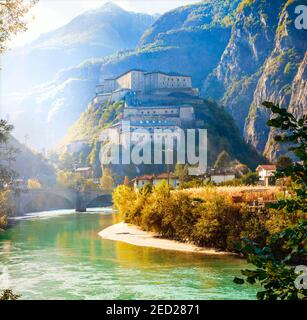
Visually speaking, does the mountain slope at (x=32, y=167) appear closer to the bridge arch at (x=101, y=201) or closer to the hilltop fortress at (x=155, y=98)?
the bridge arch at (x=101, y=201)

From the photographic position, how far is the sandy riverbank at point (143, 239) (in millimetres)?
30587

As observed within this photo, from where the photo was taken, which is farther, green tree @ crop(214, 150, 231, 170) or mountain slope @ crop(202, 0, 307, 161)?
mountain slope @ crop(202, 0, 307, 161)

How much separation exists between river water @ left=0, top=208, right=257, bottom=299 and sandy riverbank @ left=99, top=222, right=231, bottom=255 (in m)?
1.17

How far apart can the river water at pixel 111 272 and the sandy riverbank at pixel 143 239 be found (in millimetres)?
1173

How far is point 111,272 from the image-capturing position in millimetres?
23641

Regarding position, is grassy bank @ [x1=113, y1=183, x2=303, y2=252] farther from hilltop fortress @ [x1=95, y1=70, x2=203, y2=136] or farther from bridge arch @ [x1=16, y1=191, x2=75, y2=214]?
hilltop fortress @ [x1=95, y1=70, x2=203, y2=136]

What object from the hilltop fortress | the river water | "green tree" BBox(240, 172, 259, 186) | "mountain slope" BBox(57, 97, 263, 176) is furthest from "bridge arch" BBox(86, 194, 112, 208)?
the river water

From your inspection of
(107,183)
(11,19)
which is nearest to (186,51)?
(107,183)

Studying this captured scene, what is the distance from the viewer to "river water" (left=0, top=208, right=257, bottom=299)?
1881 cm

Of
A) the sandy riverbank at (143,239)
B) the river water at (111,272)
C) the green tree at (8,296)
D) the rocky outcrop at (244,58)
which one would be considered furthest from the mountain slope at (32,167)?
the green tree at (8,296)

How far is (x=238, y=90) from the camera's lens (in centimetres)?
16162

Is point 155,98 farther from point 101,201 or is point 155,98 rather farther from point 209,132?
point 101,201

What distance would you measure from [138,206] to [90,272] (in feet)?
60.3
